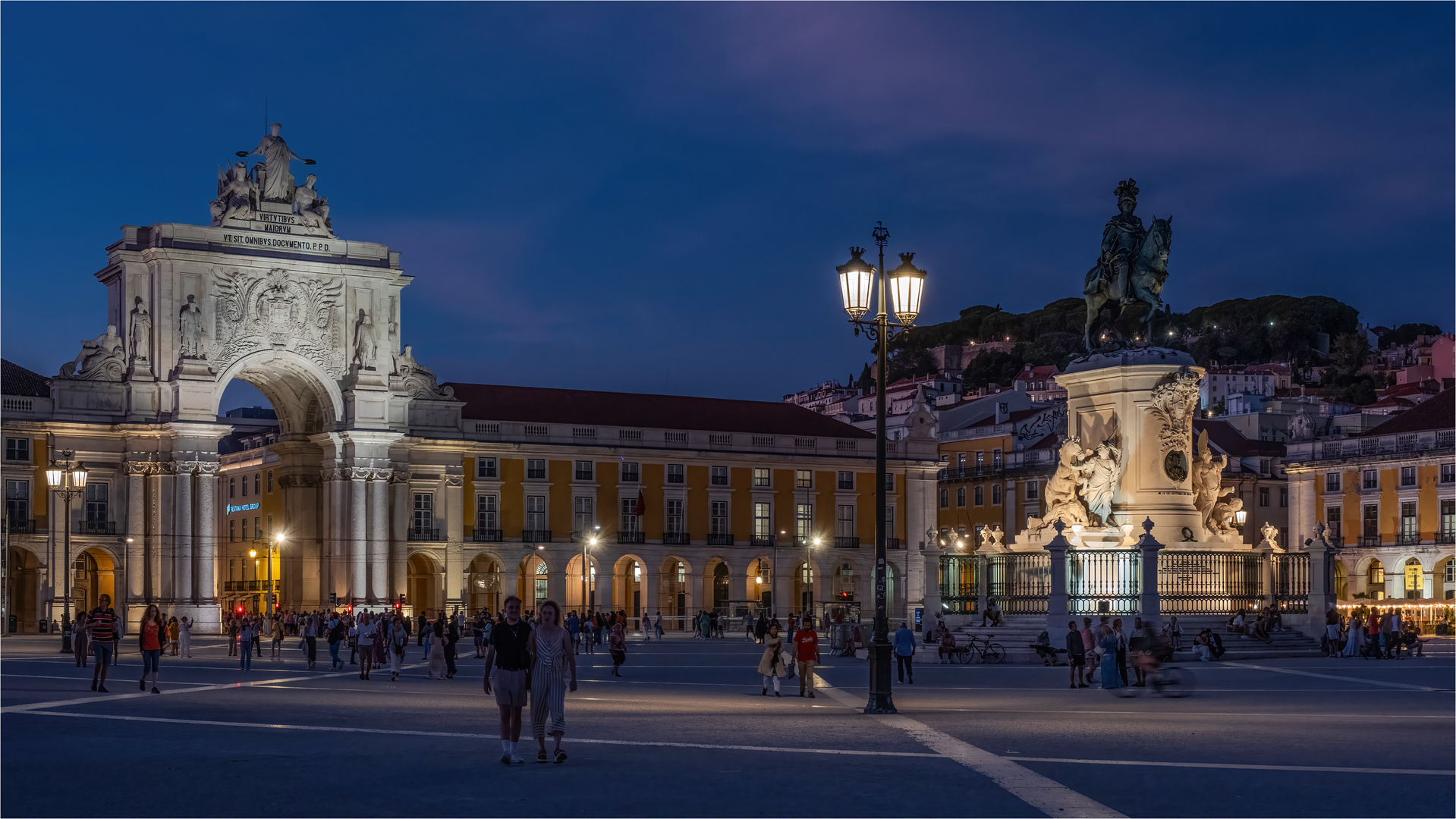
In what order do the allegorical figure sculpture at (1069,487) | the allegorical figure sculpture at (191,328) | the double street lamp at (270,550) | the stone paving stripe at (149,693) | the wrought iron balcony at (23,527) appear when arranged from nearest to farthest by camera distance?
the stone paving stripe at (149,693) < the allegorical figure sculpture at (1069,487) < the wrought iron balcony at (23,527) < the double street lamp at (270,550) < the allegorical figure sculpture at (191,328)

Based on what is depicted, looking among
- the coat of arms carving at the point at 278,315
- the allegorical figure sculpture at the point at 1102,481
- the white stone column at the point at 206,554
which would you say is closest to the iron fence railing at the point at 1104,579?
the allegorical figure sculpture at the point at 1102,481

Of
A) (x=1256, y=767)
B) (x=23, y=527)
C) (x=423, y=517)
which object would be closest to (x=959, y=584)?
(x=1256, y=767)

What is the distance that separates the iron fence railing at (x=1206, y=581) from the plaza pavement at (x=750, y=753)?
435 cm

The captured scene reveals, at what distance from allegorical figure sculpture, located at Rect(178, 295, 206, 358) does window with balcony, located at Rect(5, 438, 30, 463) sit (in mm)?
6480

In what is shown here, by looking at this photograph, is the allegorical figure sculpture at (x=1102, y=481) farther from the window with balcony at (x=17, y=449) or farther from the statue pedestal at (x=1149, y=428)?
the window with balcony at (x=17, y=449)

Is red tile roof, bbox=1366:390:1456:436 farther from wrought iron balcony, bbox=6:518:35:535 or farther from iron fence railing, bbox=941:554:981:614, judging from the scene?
wrought iron balcony, bbox=6:518:35:535

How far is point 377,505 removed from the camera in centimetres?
7588

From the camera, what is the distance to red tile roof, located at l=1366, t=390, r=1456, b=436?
79.2 metres

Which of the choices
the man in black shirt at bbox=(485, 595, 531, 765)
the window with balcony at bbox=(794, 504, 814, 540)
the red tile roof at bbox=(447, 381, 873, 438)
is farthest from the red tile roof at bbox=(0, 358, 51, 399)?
the man in black shirt at bbox=(485, 595, 531, 765)

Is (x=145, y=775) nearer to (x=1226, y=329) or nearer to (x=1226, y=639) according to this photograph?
(x=1226, y=639)

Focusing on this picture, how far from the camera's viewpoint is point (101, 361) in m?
71.8

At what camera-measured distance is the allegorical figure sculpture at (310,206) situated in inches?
2997

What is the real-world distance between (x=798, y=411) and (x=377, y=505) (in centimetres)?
2371

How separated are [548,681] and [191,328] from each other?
195 feet
